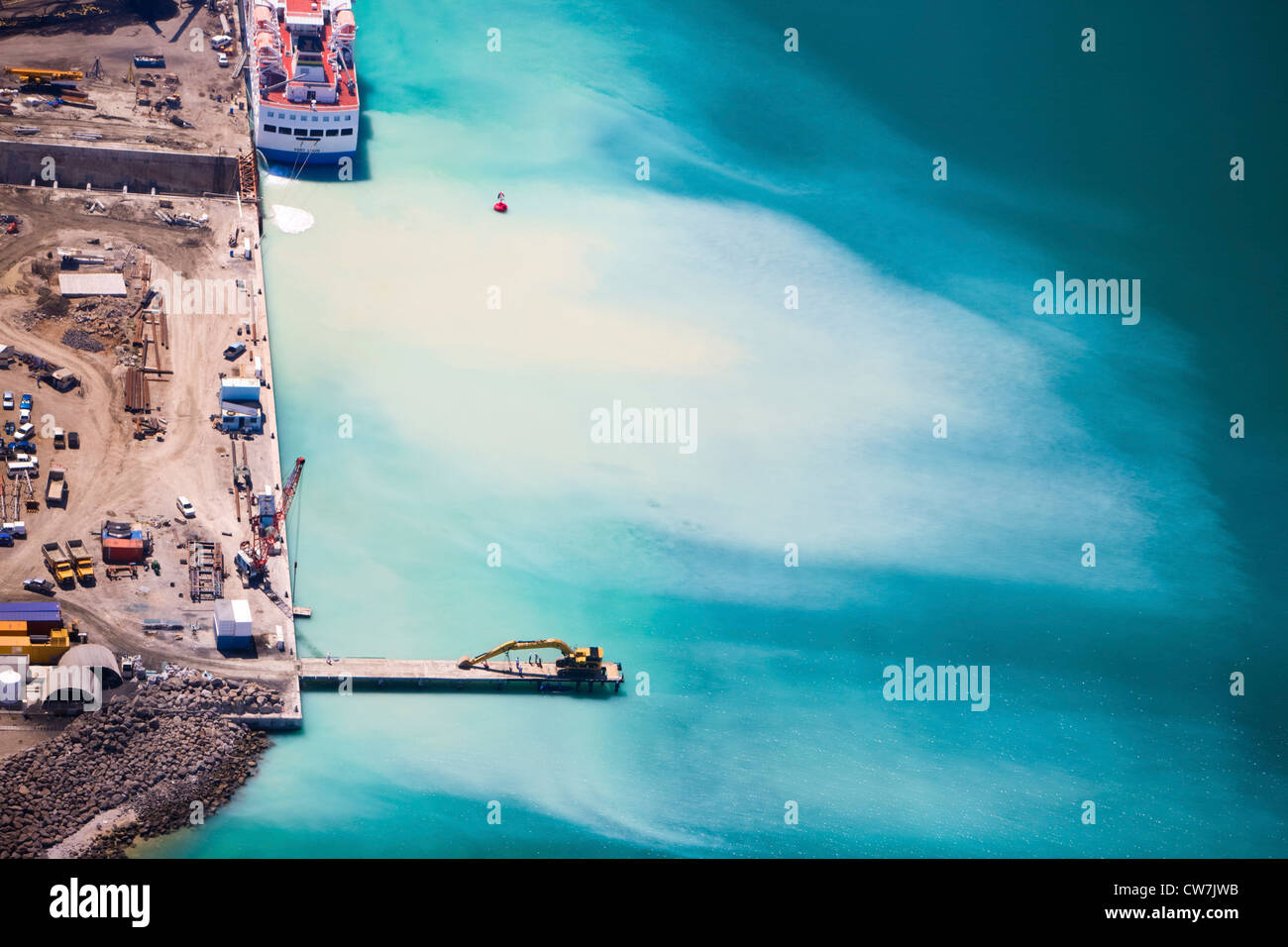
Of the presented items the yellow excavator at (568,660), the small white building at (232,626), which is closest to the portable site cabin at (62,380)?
the small white building at (232,626)

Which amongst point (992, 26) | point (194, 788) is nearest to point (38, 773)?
point (194, 788)

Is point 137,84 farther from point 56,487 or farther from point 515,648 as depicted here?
point 515,648

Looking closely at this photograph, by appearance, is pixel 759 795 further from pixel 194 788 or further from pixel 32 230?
pixel 32 230

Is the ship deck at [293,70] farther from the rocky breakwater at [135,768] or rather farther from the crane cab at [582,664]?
the rocky breakwater at [135,768]

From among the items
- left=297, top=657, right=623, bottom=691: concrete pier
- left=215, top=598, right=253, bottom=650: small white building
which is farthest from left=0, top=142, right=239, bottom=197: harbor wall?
left=297, top=657, right=623, bottom=691: concrete pier

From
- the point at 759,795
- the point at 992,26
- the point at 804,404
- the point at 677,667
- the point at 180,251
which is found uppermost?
the point at 992,26

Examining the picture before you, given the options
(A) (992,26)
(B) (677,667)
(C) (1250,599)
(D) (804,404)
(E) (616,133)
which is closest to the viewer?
(B) (677,667)

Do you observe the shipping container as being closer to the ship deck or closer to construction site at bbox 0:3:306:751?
construction site at bbox 0:3:306:751
